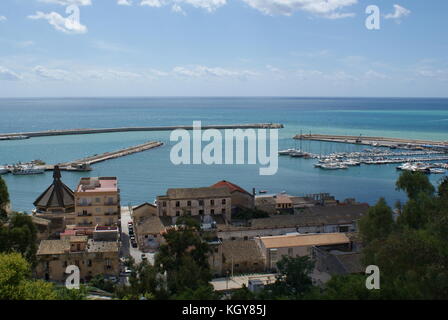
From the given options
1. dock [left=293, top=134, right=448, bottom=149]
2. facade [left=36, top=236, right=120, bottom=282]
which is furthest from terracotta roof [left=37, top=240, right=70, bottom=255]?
dock [left=293, top=134, right=448, bottom=149]

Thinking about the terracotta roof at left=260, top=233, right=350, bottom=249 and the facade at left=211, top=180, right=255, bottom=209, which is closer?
the terracotta roof at left=260, top=233, right=350, bottom=249

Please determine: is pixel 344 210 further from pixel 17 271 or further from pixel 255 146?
pixel 255 146

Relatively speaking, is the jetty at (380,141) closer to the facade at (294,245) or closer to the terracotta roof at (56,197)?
the facade at (294,245)

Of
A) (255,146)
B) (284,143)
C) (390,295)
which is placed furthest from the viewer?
(284,143)

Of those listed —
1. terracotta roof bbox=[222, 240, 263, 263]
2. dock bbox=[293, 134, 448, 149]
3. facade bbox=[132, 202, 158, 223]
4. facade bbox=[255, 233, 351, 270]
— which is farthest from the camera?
dock bbox=[293, 134, 448, 149]

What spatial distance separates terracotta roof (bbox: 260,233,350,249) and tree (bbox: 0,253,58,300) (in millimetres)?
10412

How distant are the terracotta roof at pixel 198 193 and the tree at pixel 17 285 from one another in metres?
13.5

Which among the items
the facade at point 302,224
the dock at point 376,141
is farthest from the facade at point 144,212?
the dock at point 376,141

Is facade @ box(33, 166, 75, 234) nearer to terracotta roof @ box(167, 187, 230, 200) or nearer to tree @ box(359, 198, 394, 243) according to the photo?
terracotta roof @ box(167, 187, 230, 200)

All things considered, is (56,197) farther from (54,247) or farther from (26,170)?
(26,170)

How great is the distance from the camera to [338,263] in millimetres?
16828

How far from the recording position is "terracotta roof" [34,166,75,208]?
75.8 ft

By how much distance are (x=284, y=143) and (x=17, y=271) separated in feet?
188

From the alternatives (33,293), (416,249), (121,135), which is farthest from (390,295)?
(121,135)
